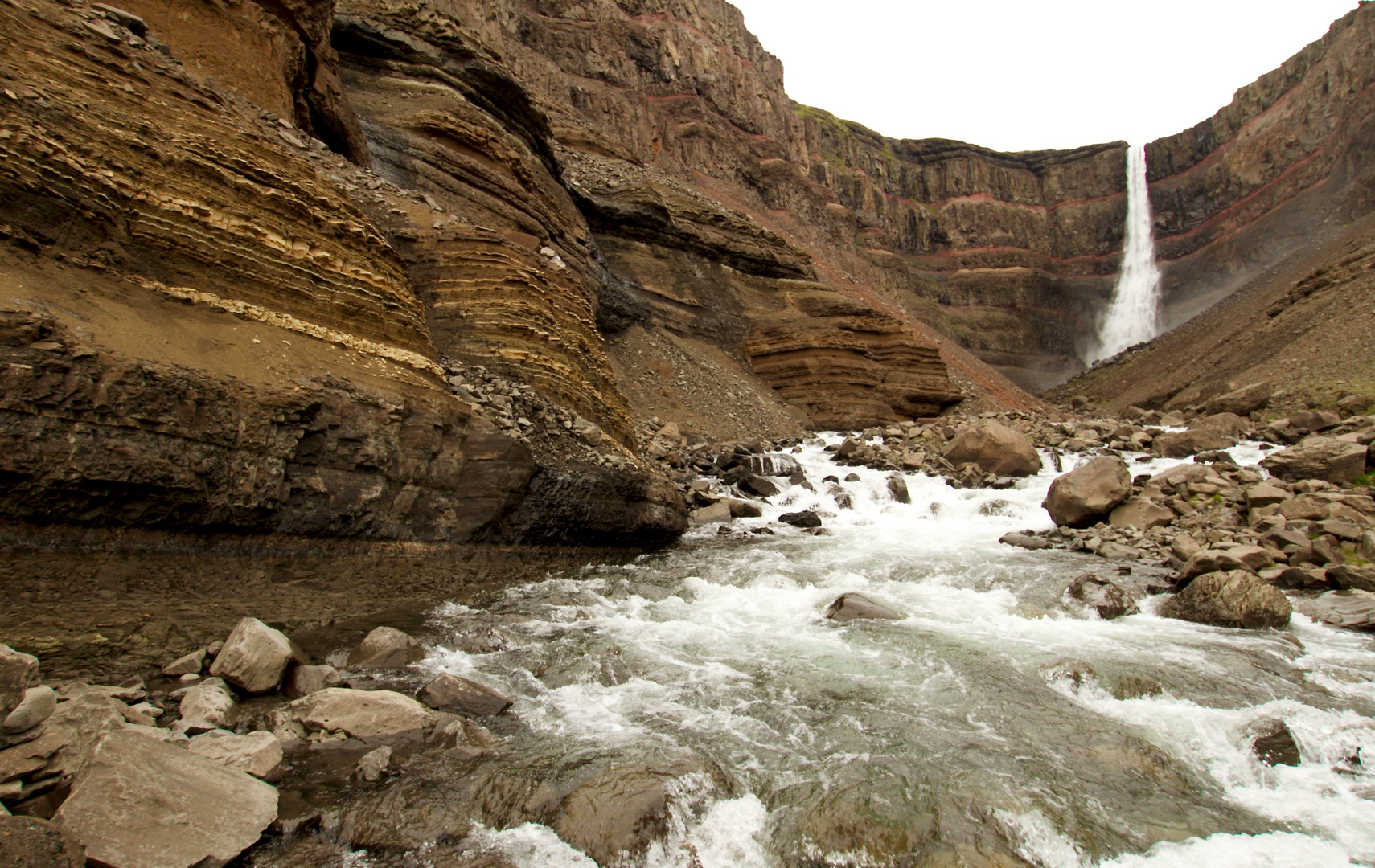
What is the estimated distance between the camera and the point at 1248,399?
20484mm

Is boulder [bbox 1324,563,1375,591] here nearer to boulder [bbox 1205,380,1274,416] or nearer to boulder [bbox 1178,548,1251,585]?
boulder [bbox 1178,548,1251,585]

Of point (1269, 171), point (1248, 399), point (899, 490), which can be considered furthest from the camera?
point (1269, 171)

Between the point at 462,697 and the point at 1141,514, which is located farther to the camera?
the point at 1141,514

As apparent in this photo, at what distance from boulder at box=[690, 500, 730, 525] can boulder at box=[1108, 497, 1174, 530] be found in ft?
24.5

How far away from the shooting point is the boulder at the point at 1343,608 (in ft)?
23.0

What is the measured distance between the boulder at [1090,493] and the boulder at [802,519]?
4.71 m

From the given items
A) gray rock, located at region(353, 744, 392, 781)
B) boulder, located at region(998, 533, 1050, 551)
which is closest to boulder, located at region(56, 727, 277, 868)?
gray rock, located at region(353, 744, 392, 781)

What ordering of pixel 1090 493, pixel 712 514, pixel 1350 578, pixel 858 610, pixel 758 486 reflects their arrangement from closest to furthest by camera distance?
pixel 858 610 → pixel 1350 578 → pixel 1090 493 → pixel 712 514 → pixel 758 486

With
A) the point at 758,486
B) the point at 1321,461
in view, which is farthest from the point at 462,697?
the point at 1321,461

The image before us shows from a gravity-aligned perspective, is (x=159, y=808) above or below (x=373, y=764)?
above

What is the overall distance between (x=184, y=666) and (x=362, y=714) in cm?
144

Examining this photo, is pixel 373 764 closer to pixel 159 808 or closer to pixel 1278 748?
pixel 159 808

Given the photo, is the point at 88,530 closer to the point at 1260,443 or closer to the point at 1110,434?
the point at 1260,443

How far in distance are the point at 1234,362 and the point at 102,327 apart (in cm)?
3650
